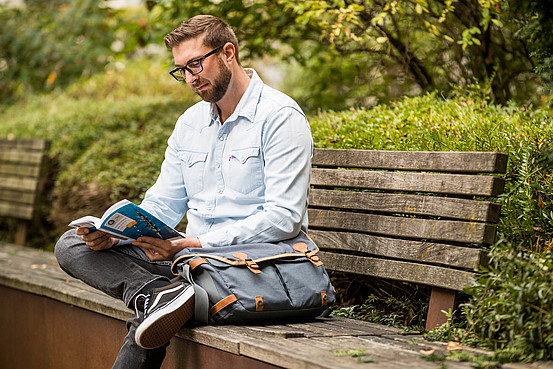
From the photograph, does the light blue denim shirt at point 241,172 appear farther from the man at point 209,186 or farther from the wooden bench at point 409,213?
the wooden bench at point 409,213

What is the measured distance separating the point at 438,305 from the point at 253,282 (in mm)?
775

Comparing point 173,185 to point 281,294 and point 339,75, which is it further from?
point 339,75

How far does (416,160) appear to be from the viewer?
9.67 feet

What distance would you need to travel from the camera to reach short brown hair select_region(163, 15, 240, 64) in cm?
299

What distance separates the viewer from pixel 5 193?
6.16m

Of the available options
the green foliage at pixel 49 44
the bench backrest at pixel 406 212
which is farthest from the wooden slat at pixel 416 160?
the green foliage at pixel 49 44

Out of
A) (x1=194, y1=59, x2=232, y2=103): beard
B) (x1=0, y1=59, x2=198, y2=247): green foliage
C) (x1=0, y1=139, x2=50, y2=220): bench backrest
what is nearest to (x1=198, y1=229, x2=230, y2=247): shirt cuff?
(x1=194, y1=59, x2=232, y2=103): beard

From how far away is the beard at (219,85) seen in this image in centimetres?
302

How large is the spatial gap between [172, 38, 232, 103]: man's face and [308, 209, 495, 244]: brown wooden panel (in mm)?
807

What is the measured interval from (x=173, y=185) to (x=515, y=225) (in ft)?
5.25

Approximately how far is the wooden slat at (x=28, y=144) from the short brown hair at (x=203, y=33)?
3.34m

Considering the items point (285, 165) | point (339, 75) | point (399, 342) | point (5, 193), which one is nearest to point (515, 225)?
point (399, 342)

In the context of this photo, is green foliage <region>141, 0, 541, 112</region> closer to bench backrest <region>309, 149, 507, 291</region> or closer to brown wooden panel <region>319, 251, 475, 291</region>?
bench backrest <region>309, 149, 507, 291</region>

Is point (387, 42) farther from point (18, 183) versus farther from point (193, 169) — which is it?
point (18, 183)
